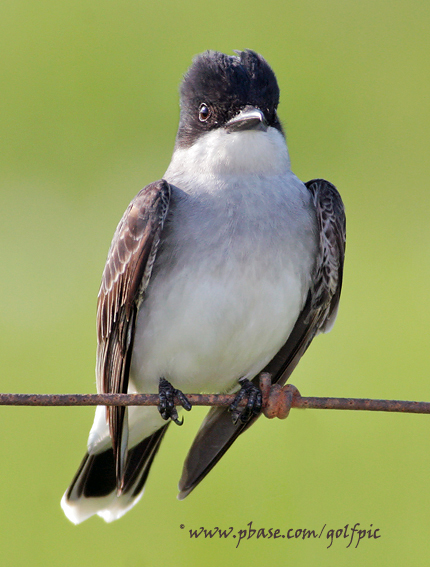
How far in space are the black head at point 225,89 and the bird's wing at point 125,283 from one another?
41cm

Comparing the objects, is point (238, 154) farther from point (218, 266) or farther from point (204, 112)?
point (218, 266)

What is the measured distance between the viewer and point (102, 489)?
4.43 meters

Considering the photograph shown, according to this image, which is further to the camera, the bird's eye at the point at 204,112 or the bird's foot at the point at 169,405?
the bird's eye at the point at 204,112

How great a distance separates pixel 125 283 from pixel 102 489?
1.21 m

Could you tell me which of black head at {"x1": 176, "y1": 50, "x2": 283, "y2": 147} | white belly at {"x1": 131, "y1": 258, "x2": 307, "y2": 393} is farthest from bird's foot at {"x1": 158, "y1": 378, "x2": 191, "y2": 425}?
black head at {"x1": 176, "y1": 50, "x2": 283, "y2": 147}

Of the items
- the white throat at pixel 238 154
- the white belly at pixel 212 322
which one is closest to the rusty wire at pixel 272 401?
the white belly at pixel 212 322

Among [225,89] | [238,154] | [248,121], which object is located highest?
[225,89]

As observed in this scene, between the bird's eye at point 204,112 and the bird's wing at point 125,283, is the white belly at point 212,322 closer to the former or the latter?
the bird's wing at point 125,283

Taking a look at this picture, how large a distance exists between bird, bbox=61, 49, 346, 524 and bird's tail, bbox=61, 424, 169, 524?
159 millimetres

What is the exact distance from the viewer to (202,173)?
4078 millimetres

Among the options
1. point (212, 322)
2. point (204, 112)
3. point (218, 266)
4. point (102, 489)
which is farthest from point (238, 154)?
point (102, 489)

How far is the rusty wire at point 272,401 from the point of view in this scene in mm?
2721

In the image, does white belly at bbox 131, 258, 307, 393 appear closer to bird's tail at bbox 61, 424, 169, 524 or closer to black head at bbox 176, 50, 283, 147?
bird's tail at bbox 61, 424, 169, 524

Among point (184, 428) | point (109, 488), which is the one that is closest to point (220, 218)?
point (109, 488)
